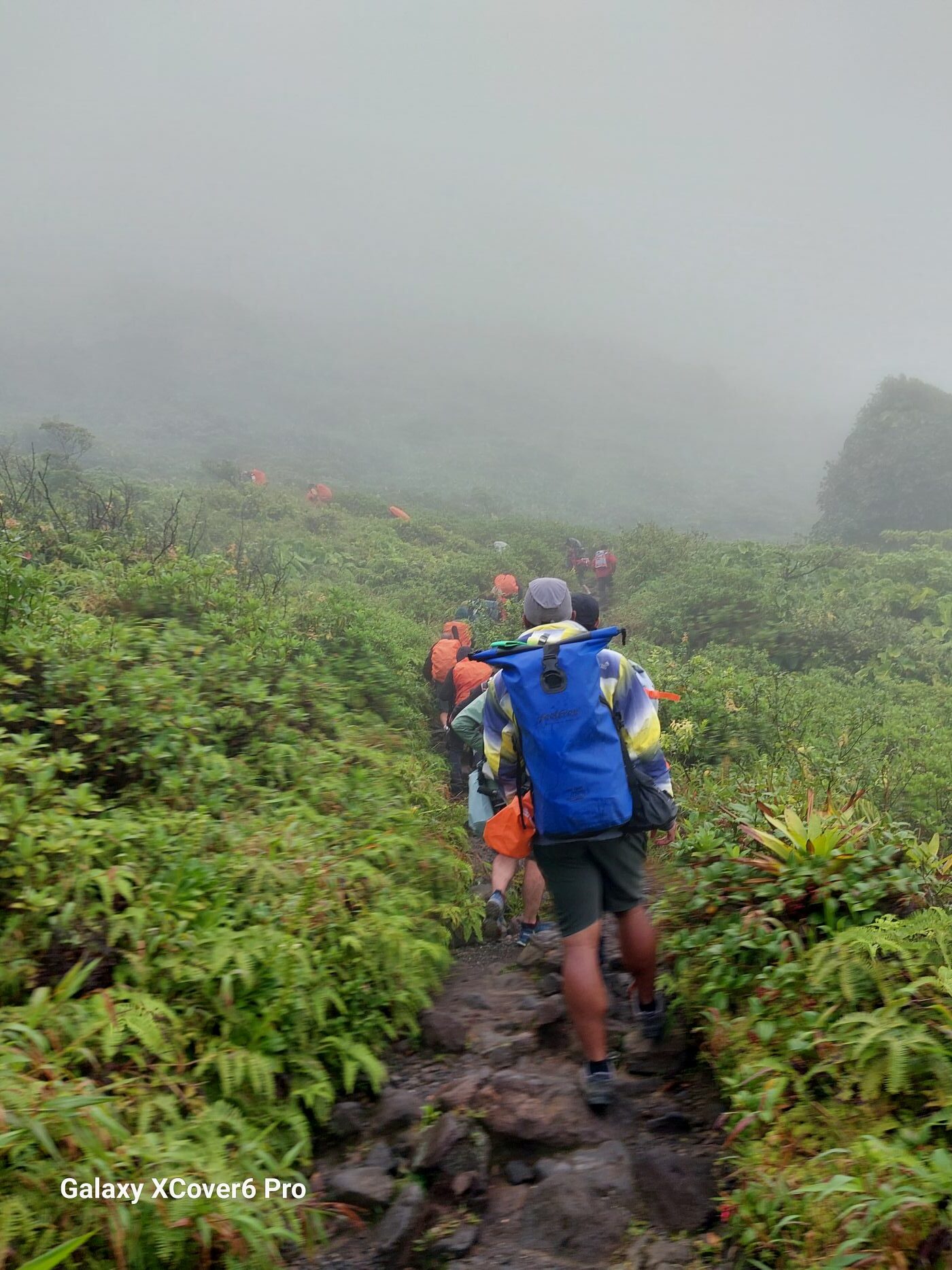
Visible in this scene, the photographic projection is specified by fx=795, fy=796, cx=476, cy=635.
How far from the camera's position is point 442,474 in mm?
43219

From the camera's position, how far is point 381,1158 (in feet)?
10.8

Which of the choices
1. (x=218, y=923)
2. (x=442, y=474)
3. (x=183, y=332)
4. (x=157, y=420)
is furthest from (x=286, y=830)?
(x=183, y=332)

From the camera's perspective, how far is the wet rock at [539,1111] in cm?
329

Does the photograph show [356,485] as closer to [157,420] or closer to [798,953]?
[157,420]

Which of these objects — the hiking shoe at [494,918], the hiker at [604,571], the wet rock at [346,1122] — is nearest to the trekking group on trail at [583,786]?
the wet rock at [346,1122]

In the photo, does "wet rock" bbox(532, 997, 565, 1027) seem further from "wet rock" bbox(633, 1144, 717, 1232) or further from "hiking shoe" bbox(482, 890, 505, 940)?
"hiking shoe" bbox(482, 890, 505, 940)

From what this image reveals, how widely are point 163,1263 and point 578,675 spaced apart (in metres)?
2.52

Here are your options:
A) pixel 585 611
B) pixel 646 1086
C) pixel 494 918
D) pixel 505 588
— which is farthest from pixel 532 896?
pixel 505 588

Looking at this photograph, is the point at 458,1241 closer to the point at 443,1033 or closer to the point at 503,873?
the point at 443,1033

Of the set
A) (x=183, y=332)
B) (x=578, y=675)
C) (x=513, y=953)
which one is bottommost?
(x=513, y=953)

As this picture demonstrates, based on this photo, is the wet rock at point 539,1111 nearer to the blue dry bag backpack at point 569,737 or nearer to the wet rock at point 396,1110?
the wet rock at point 396,1110

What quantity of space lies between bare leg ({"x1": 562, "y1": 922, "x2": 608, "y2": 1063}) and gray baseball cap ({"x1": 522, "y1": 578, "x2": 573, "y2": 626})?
1534mm

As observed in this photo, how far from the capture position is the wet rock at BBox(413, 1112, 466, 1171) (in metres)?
3.17

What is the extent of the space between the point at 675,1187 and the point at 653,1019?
3.22 ft
